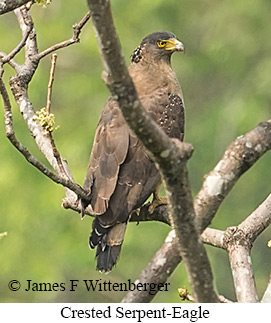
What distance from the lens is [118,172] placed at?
4.54m

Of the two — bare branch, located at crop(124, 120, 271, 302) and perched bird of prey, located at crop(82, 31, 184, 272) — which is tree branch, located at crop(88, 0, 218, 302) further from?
perched bird of prey, located at crop(82, 31, 184, 272)

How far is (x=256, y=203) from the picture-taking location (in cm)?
1140

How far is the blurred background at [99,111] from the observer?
1000cm

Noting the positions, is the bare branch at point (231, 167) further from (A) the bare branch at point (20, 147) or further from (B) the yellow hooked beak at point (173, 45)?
(B) the yellow hooked beak at point (173, 45)

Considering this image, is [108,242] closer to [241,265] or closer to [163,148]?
[241,265]

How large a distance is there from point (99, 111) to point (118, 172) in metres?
7.02

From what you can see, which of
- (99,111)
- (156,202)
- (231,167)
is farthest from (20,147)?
(99,111)

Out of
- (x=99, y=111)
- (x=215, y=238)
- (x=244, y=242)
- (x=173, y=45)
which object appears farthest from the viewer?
(x=99, y=111)

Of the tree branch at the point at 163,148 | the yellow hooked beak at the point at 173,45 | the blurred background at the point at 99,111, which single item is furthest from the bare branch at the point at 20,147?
the blurred background at the point at 99,111

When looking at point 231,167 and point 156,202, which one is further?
point 156,202

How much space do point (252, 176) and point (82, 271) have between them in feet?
8.97

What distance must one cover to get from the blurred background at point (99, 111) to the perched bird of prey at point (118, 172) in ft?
14.5

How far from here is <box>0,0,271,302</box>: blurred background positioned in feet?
32.8

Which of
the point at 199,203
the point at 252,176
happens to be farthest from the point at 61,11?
the point at 199,203
